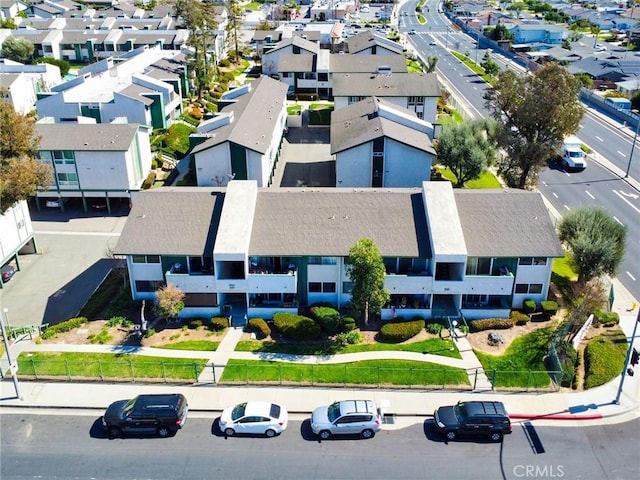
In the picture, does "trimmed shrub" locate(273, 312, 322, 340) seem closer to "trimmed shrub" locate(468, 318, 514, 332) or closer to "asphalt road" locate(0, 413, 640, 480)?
"asphalt road" locate(0, 413, 640, 480)

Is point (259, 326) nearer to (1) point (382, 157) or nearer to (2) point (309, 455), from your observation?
(2) point (309, 455)

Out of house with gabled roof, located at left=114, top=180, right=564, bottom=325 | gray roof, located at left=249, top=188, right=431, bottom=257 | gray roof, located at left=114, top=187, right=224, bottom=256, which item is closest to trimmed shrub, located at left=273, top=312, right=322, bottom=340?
house with gabled roof, located at left=114, top=180, right=564, bottom=325

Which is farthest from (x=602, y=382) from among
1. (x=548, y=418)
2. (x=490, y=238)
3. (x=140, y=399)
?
(x=140, y=399)

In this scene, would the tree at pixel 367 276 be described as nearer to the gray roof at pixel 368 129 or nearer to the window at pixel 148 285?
the window at pixel 148 285

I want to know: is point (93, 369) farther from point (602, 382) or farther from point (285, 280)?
point (602, 382)

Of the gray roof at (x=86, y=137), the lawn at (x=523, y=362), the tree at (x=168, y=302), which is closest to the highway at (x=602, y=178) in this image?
the lawn at (x=523, y=362)

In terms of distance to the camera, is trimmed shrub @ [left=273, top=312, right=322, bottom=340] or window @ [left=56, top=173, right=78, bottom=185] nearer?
trimmed shrub @ [left=273, top=312, right=322, bottom=340]
